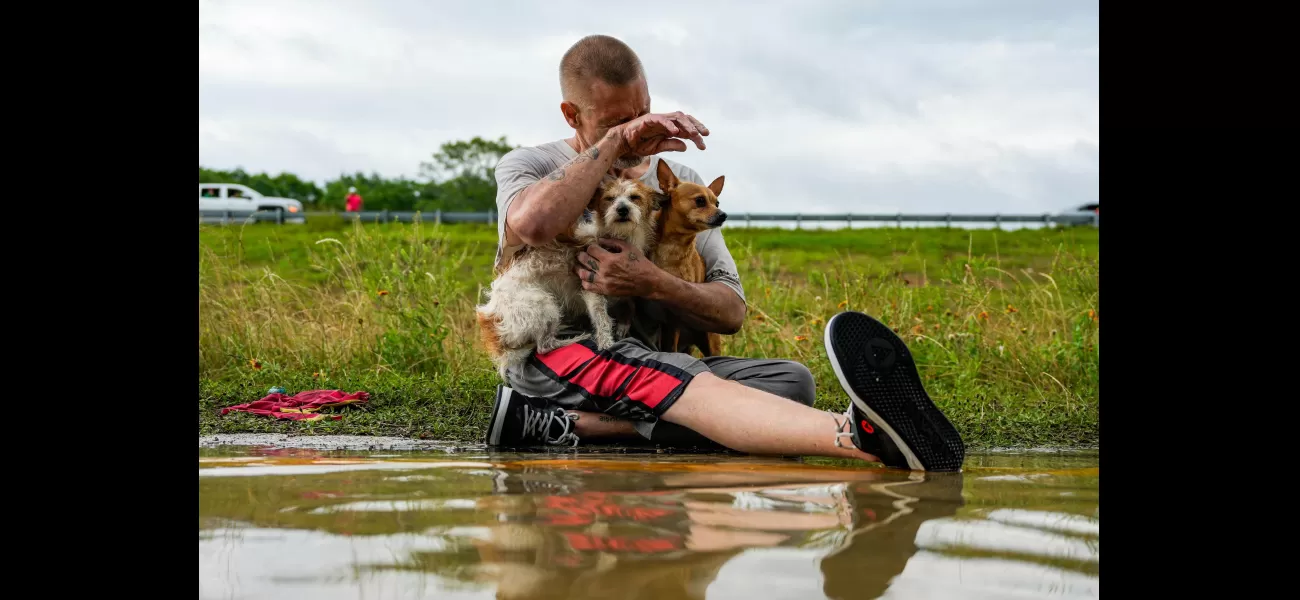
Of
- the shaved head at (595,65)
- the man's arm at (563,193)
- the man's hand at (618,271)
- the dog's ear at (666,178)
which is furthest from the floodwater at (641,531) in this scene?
the shaved head at (595,65)

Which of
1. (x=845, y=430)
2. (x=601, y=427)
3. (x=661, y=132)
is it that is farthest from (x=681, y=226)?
(x=845, y=430)

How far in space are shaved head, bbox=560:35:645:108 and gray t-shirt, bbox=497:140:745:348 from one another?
317 mm

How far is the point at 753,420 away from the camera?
12.0 ft

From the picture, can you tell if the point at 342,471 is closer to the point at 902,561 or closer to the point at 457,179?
the point at 902,561

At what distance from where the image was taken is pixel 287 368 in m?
6.50

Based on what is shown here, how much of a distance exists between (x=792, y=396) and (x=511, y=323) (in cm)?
124

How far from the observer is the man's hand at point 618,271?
13.5ft

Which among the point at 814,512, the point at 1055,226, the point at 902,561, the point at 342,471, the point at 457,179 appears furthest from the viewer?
the point at 457,179

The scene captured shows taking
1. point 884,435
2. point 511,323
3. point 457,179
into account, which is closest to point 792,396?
point 884,435

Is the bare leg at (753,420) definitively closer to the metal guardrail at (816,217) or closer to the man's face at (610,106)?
the man's face at (610,106)

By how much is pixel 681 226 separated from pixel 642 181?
0.32 metres

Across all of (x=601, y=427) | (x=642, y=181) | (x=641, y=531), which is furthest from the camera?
(x=642, y=181)

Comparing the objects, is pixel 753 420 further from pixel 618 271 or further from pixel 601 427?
pixel 618 271

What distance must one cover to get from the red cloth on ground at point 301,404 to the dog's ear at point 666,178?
198 cm
